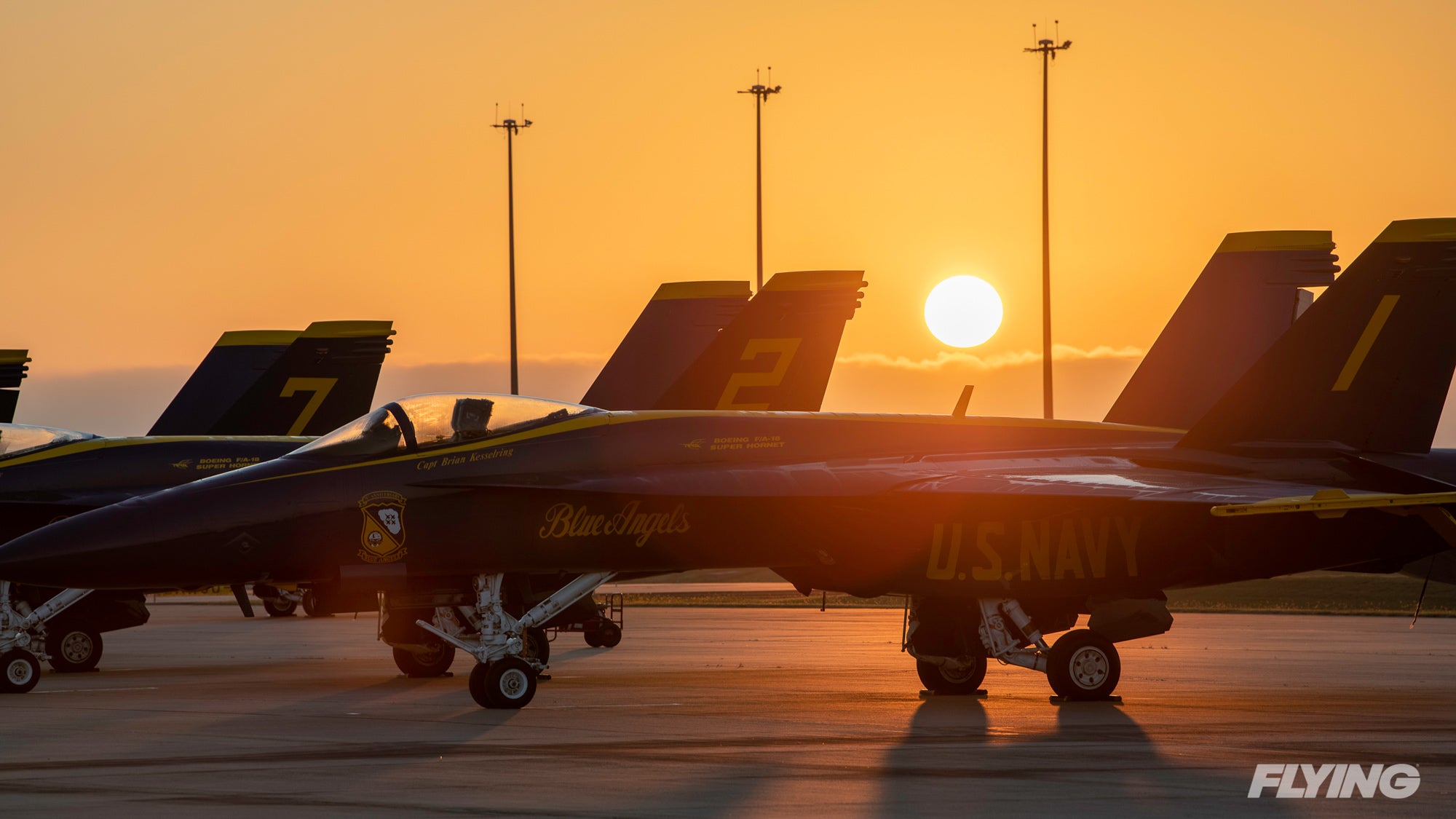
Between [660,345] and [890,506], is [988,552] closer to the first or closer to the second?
[890,506]

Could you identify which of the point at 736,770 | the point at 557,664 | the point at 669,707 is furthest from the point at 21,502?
the point at 736,770

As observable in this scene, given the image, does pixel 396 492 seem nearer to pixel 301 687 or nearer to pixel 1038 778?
pixel 301 687

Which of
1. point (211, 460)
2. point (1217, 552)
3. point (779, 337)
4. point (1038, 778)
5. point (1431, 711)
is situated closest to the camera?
point (1038, 778)

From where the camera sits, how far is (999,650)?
16.7 m

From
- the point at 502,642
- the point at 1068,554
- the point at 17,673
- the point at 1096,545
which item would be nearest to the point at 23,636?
the point at 17,673

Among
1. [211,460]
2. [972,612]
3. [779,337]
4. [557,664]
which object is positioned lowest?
[557,664]

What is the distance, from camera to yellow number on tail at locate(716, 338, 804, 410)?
76.1ft

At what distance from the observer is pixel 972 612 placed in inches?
681

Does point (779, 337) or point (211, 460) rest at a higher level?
point (779, 337)

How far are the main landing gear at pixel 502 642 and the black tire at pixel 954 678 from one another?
3.63 m

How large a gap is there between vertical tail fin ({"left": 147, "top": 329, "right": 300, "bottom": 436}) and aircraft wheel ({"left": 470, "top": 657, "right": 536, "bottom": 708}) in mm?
17029

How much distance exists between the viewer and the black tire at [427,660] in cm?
1944

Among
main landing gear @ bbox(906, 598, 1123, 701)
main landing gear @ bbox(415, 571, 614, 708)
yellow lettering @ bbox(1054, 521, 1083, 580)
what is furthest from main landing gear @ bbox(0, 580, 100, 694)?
yellow lettering @ bbox(1054, 521, 1083, 580)

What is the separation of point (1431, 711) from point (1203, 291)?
8.78 meters
